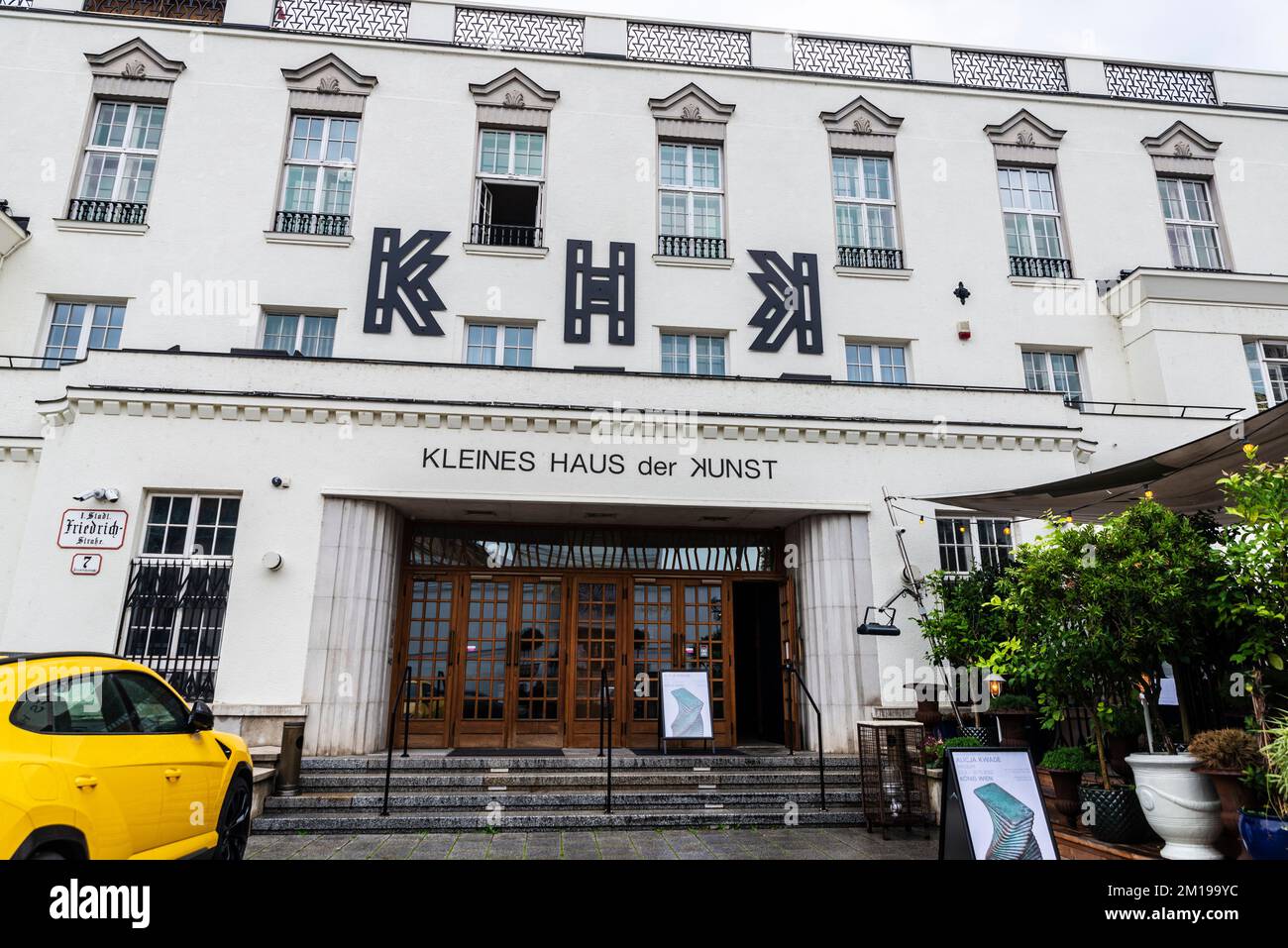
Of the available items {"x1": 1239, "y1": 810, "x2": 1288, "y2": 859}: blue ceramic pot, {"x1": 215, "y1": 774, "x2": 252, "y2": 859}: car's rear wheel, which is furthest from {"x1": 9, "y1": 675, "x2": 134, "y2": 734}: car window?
{"x1": 1239, "y1": 810, "x2": 1288, "y2": 859}: blue ceramic pot

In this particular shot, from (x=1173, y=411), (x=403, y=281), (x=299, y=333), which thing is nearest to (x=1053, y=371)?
(x=1173, y=411)

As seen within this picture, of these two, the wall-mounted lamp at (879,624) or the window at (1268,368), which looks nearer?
the wall-mounted lamp at (879,624)

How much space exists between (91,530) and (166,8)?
1200 cm

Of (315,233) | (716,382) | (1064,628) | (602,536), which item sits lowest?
(1064,628)

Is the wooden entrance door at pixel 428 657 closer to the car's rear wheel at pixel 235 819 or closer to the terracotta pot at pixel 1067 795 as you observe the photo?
the car's rear wheel at pixel 235 819

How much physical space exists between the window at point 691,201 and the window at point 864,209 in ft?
8.05

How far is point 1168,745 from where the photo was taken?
5.32 m

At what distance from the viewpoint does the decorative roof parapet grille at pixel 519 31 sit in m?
15.7

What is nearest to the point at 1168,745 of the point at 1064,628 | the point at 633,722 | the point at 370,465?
the point at 1064,628

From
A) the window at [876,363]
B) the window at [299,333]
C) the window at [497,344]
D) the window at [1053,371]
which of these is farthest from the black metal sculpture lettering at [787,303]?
the window at [299,333]

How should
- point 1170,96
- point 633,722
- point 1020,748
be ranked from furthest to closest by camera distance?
point 1170,96 → point 633,722 → point 1020,748

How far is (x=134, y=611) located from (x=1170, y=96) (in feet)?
73.9

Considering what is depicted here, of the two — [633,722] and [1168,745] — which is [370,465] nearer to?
[633,722]

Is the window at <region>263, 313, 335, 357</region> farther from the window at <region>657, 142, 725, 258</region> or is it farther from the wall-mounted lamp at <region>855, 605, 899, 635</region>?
the wall-mounted lamp at <region>855, 605, 899, 635</region>
